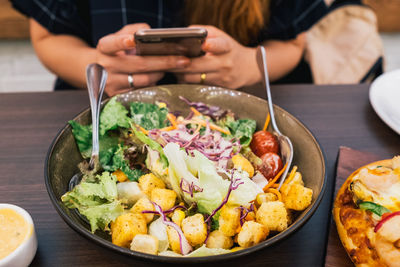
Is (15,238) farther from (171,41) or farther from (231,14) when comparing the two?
(231,14)

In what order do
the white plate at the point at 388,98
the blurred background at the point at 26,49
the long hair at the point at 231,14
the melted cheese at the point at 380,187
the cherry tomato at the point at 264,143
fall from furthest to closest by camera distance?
the blurred background at the point at 26,49 < the long hair at the point at 231,14 < the white plate at the point at 388,98 < the cherry tomato at the point at 264,143 < the melted cheese at the point at 380,187

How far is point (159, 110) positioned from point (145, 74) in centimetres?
28

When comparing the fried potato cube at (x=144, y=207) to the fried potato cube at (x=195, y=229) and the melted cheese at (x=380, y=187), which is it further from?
the melted cheese at (x=380, y=187)

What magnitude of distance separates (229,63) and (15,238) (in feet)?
3.20

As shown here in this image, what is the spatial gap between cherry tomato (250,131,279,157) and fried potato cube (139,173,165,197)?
0.31m

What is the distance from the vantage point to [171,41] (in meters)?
1.11

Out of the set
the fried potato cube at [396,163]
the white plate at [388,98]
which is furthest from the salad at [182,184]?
the white plate at [388,98]

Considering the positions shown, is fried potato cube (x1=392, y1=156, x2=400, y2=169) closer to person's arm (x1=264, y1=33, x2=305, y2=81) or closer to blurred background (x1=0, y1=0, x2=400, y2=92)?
person's arm (x1=264, y1=33, x2=305, y2=81)

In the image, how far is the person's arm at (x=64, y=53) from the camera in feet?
5.22

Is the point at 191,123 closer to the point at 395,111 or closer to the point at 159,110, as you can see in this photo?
the point at 159,110

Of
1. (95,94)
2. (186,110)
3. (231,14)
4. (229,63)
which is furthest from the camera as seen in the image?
(231,14)

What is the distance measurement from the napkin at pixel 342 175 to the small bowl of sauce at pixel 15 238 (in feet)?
2.12

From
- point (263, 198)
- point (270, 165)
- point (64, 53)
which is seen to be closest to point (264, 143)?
point (270, 165)

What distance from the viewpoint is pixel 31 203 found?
3.07 ft
